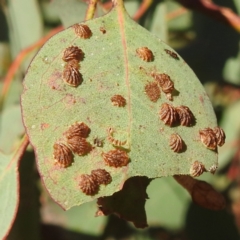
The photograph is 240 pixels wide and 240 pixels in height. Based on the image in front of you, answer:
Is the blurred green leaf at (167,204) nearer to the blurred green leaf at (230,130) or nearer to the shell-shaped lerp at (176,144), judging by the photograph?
the blurred green leaf at (230,130)

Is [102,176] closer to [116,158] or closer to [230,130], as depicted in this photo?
[116,158]

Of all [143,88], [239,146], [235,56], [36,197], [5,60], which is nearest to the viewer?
[143,88]

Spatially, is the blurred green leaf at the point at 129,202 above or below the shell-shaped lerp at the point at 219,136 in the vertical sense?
below

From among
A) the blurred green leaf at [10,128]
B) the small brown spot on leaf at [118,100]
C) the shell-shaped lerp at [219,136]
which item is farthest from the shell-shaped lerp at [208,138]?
the blurred green leaf at [10,128]

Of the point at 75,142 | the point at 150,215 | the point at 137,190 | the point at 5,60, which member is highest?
the point at 75,142

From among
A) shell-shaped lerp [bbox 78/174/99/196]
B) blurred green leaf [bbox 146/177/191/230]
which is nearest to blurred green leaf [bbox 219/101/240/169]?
blurred green leaf [bbox 146/177/191/230]

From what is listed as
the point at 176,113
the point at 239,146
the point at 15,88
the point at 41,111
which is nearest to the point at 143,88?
the point at 176,113

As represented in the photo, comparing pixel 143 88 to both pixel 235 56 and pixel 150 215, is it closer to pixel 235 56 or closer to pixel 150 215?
pixel 235 56

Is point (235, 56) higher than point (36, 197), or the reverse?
point (235, 56)

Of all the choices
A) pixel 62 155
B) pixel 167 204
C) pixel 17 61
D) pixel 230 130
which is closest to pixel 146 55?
pixel 62 155
